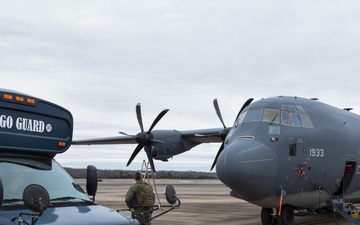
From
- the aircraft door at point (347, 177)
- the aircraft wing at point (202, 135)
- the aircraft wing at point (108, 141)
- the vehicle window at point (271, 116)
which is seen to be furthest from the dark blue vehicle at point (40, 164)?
the aircraft wing at point (108, 141)

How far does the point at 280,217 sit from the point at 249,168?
191cm

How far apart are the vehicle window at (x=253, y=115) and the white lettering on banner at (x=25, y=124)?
7.85 meters

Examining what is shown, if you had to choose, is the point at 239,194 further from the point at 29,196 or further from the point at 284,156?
the point at 29,196

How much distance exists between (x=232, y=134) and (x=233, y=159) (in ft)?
5.05

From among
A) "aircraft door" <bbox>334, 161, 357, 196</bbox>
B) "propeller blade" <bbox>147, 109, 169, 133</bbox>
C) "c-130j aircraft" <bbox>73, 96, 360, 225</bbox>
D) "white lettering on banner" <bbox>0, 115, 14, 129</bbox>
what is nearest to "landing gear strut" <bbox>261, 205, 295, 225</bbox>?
"c-130j aircraft" <bbox>73, 96, 360, 225</bbox>

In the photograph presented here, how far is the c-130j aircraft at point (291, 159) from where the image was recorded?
11.9 meters

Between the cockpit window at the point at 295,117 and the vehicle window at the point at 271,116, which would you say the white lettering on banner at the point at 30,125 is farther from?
the cockpit window at the point at 295,117

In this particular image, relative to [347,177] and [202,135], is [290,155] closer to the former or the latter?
[347,177]

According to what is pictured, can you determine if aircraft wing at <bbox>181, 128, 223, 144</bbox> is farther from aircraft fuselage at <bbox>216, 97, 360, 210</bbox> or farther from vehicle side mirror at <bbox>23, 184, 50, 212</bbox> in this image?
vehicle side mirror at <bbox>23, 184, 50, 212</bbox>

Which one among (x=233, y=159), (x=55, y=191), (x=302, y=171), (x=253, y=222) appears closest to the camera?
(x=55, y=191)

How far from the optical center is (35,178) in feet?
19.2

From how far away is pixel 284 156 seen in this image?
12320 mm

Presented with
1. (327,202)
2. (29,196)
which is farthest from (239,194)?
(29,196)

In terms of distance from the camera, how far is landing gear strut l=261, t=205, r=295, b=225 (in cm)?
1266
